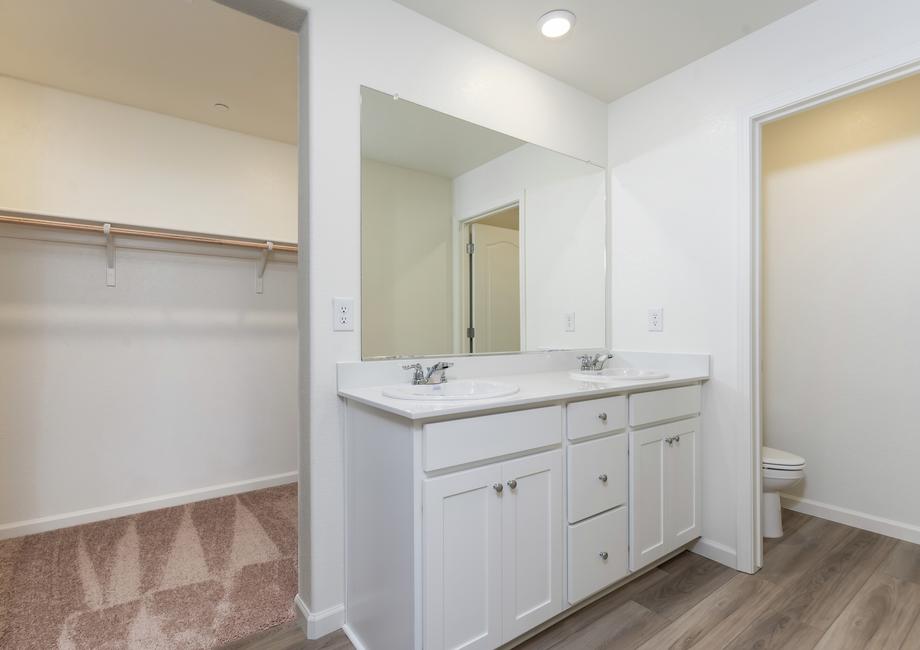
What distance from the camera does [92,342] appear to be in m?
2.46

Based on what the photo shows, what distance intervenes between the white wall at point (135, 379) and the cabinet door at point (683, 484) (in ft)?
7.78

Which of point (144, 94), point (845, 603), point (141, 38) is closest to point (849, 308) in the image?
point (845, 603)

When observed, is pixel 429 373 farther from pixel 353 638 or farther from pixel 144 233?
pixel 144 233

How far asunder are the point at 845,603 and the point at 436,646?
1.65 meters

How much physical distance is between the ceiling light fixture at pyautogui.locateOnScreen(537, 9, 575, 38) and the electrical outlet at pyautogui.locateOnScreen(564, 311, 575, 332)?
51.9 inches

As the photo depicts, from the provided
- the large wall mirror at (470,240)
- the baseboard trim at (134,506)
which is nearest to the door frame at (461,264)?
the large wall mirror at (470,240)

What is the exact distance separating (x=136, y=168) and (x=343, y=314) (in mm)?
1943

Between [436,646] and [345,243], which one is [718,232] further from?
[436,646]

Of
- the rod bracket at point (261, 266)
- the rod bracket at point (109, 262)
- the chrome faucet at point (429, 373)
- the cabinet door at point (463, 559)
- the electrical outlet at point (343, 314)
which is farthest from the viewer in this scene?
the rod bracket at point (261, 266)

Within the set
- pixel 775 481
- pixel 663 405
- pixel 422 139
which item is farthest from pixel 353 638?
pixel 775 481

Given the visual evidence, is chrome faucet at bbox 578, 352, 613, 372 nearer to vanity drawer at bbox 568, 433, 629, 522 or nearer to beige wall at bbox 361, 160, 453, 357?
vanity drawer at bbox 568, 433, 629, 522

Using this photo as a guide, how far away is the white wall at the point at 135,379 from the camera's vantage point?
7.55 feet

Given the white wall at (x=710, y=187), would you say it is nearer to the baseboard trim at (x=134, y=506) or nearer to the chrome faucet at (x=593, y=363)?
the chrome faucet at (x=593, y=363)

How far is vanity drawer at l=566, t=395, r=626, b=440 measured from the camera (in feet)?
5.21
